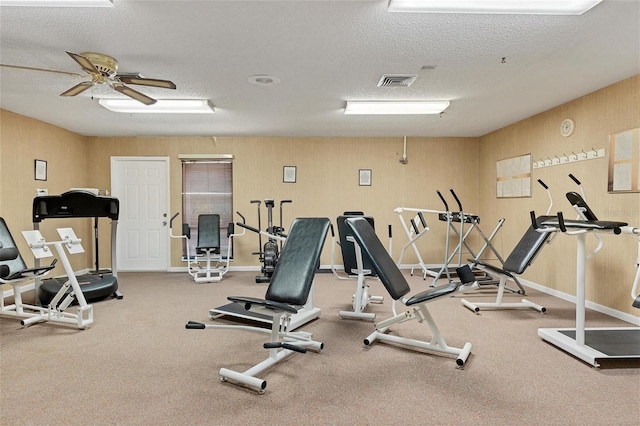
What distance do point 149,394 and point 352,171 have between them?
16.5 ft

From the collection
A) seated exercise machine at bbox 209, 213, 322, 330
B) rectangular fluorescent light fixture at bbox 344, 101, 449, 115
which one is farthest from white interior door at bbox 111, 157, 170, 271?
rectangular fluorescent light fixture at bbox 344, 101, 449, 115

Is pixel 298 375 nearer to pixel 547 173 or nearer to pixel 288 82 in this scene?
pixel 288 82

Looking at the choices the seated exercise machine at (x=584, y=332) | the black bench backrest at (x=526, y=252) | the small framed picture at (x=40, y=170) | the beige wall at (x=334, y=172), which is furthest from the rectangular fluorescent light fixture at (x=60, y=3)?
the black bench backrest at (x=526, y=252)

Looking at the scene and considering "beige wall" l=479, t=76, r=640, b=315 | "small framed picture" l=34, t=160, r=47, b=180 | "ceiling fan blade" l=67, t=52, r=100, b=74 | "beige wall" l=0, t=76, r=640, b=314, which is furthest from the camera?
"beige wall" l=0, t=76, r=640, b=314

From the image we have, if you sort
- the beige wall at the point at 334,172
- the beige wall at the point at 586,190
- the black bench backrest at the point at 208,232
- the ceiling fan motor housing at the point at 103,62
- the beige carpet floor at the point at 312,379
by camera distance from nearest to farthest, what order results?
the beige carpet floor at the point at 312,379 → the ceiling fan motor housing at the point at 103,62 → the beige wall at the point at 586,190 → the beige wall at the point at 334,172 → the black bench backrest at the point at 208,232

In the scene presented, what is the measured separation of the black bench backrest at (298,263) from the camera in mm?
2510

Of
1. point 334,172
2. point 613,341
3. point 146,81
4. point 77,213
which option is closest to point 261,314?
point 146,81

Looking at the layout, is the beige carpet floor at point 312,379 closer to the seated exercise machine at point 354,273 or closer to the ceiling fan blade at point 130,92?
the seated exercise machine at point 354,273

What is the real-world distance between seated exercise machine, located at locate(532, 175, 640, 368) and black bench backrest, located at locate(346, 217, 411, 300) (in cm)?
117

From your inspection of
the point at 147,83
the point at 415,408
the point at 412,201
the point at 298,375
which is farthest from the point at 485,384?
the point at 412,201

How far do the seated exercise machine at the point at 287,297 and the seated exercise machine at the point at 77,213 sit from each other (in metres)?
2.57

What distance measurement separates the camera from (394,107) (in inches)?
176

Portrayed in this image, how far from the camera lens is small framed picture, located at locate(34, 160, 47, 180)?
5094 millimetres

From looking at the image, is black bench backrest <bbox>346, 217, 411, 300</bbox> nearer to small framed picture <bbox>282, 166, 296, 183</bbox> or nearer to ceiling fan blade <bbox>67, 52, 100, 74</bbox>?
ceiling fan blade <bbox>67, 52, 100, 74</bbox>
